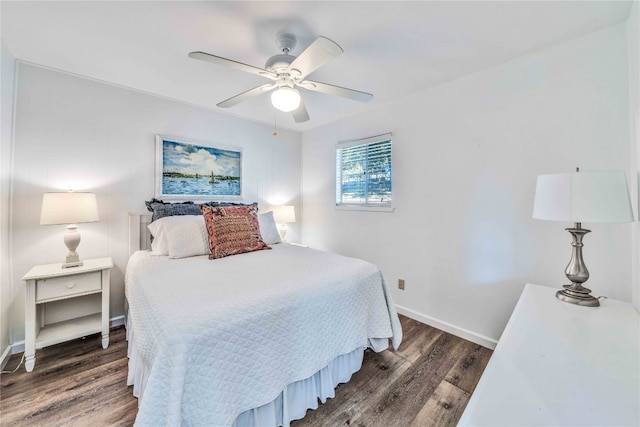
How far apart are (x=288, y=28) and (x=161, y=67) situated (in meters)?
1.26

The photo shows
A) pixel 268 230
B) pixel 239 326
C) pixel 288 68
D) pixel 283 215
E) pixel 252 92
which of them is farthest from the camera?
pixel 283 215

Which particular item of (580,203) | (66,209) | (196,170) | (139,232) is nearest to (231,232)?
(139,232)

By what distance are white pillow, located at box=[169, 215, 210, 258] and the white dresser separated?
2.21 metres

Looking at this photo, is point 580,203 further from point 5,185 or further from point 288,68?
point 5,185

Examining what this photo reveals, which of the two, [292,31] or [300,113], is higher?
[292,31]

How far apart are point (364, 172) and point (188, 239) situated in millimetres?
2104

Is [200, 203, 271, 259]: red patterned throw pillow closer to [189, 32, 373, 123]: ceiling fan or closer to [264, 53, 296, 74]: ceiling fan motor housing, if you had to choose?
[189, 32, 373, 123]: ceiling fan

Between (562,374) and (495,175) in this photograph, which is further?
(495,175)

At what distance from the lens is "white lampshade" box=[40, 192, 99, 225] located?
1.95 metres

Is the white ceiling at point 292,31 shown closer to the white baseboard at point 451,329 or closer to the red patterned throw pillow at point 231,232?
the red patterned throw pillow at point 231,232

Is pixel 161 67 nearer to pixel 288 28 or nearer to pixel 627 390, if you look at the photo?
pixel 288 28

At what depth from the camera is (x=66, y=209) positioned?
1986 millimetres

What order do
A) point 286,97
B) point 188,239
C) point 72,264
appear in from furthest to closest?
1. point 188,239
2. point 72,264
3. point 286,97

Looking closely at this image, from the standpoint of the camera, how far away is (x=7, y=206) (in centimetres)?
203
